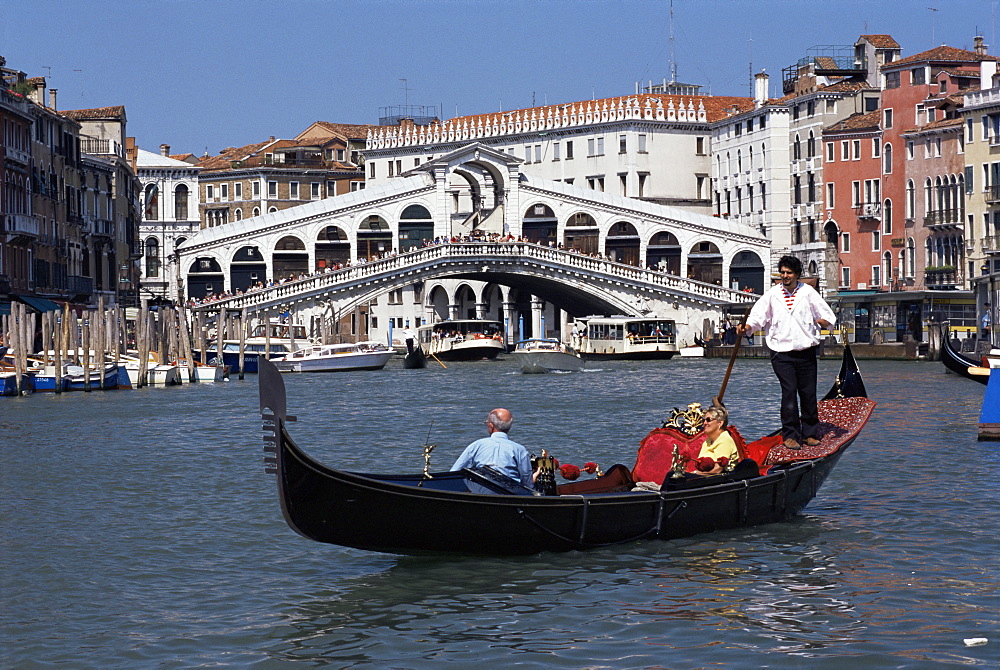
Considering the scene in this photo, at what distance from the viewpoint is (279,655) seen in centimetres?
791

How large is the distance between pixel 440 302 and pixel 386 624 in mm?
48681

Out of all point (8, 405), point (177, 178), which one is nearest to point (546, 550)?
point (8, 405)

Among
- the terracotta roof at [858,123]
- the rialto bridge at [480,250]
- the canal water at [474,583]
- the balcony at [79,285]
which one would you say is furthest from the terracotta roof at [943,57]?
the canal water at [474,583]

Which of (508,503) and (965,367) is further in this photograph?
(965,367)

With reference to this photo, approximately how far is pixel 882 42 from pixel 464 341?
50.5ft

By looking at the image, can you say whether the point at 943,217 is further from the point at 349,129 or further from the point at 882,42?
the point at 349,129

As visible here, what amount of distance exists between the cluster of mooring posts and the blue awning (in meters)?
0.78

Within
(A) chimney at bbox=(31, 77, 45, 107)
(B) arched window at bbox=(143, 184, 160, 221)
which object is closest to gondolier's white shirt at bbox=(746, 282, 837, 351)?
(A) chimney at bbox=(31, 77, 45, 107)

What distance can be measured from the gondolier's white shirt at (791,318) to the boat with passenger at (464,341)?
32418mm

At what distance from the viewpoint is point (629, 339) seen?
4169 cm

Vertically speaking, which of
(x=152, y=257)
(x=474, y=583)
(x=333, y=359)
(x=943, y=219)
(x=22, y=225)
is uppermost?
(x=152, y=257)

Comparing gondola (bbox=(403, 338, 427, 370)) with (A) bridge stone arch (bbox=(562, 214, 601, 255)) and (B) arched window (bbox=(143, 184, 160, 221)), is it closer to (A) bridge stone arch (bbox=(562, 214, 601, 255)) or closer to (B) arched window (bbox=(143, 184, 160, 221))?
(A) bridge stone arch (bbox=(562, 214, 601, 255))

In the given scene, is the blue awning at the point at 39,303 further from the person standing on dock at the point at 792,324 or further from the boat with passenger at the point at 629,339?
the person standing on dock at the point at 792,324

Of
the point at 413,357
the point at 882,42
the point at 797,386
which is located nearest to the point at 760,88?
the point at 882,42
